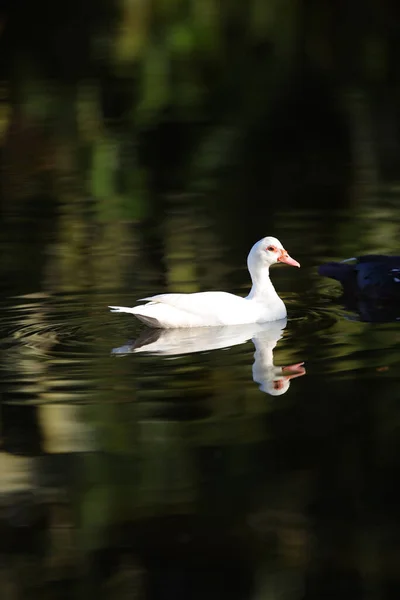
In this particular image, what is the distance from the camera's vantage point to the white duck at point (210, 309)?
9.18 metres

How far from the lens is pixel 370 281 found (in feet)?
34.7

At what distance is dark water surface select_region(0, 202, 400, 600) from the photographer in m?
5.36

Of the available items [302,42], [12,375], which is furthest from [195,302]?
[302,42]

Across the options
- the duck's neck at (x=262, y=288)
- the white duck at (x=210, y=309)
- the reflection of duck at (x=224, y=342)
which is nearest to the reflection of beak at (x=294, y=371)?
the reflection of duck at (x=224, y=342)

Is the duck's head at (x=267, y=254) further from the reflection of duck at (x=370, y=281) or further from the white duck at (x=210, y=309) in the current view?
the reflection of duck at (x=370, y=281)

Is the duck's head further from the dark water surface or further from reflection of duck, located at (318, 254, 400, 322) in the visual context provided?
reflection of duck, located at (318, 254, 400, 322)

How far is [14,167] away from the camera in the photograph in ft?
60.0

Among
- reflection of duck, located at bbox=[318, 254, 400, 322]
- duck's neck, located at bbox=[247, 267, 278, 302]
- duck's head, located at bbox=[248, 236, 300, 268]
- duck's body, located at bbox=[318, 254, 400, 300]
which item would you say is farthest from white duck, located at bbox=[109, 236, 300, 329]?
duck's body, located at bbox=[318, 254, 400, 300]

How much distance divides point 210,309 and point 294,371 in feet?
4.18

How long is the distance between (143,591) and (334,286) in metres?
6.00

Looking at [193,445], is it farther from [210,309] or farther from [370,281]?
[370,281]

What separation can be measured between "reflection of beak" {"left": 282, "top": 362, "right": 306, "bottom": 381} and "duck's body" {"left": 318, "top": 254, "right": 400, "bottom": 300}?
2.42 meters

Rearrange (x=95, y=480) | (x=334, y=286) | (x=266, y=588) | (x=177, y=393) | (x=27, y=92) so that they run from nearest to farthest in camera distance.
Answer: (x=266, y=588)
(x=95, y=480)
(x=177, y=393)
(x=334, y=286)
(x=27, y=92)

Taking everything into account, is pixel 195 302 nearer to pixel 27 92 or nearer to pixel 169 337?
pixel 169 337
